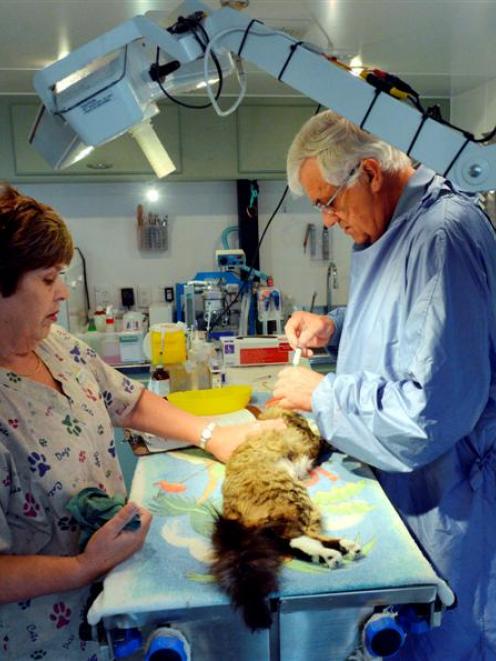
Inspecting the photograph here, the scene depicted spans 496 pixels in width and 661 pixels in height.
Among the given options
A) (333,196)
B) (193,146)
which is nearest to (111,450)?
(333,196)

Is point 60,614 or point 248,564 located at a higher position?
point 248,564

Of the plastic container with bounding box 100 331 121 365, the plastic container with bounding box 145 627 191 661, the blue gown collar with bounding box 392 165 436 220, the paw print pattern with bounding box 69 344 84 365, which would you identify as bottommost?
the plastic container with bounding box 100 331 121 365

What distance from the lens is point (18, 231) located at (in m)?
1.14

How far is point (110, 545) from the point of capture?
103cm

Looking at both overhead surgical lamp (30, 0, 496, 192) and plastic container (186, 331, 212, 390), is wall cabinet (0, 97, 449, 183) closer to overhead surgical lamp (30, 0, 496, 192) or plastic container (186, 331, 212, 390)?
plastic container (186, 331, 212, 390)

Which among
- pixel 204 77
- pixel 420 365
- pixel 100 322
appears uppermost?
pixel 204 77

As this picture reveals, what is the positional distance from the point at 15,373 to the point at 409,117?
0.95 metres

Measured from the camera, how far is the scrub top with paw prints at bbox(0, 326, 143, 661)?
1.07 metres

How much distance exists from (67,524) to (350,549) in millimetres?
584

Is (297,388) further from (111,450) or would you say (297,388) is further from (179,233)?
(179,233)

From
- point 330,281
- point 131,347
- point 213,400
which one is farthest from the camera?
point 330,281

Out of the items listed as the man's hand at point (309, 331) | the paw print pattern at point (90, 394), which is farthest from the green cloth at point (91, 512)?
the man's hand at point (309, 331)

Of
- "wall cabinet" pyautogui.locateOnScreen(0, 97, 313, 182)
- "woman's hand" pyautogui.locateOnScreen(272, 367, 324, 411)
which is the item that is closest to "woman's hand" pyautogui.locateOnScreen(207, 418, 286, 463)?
"woman's hand" pyautogui.locateOnScreen(272, 367, 324, 411)

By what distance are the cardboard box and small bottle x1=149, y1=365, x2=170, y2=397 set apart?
41 cm
